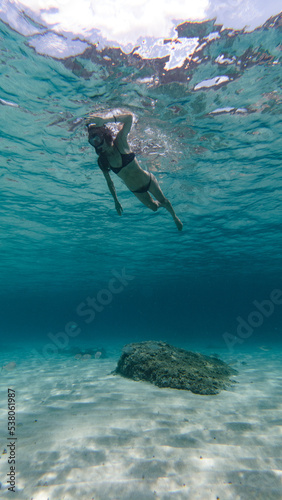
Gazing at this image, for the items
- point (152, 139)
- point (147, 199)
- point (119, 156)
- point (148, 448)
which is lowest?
point (148, 448)

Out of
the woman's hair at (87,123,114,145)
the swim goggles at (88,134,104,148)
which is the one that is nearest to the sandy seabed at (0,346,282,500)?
the swim goggles at (88,134,104,148)

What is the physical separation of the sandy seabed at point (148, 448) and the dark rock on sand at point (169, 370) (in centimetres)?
52

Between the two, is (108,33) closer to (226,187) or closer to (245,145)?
(245,145)

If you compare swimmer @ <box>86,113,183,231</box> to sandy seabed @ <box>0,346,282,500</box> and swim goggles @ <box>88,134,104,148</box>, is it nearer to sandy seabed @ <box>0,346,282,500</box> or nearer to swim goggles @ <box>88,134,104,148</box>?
swim goggles @ <box>88,134,104,148</box>

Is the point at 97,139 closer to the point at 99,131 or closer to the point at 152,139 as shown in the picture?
the point at 99,131

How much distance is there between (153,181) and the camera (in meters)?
7.08

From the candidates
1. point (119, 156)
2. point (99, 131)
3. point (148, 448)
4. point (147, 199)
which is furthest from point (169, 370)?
point (99, 131)

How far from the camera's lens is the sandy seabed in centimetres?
281

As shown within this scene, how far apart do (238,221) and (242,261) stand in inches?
669

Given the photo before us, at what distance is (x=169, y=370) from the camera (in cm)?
719

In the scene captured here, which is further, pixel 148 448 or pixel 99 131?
pixel 99 131

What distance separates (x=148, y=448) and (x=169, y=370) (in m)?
3.74

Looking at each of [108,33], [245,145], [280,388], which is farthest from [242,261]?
[108,33]

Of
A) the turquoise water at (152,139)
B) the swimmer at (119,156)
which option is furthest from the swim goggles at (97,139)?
the turquoise water at (152,139)
